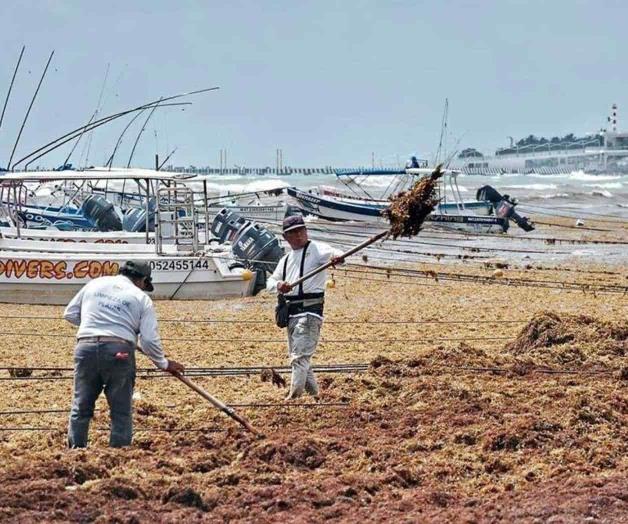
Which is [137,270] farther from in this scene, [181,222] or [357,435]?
[181,222]

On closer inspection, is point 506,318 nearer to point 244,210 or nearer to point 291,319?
point 291,319

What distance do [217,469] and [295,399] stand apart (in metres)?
2.26

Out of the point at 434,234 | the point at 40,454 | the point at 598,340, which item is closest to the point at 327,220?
the point at 434,234

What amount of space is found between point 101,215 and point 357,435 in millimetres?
20052

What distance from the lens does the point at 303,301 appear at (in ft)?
30.8

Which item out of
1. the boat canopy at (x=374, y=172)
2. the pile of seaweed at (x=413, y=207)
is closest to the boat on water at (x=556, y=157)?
the boat canopy at (x=374, y=172)

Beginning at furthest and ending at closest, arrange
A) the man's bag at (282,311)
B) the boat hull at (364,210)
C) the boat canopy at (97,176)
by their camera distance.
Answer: the boat hull at (364,210) → the boat canopy at (97,176) → the man's bag at (282,311)

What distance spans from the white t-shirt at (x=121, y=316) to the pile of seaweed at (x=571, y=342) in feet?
13.4

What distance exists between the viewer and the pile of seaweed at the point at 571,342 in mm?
10484

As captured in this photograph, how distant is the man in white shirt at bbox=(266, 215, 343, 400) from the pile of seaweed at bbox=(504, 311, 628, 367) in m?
2.18

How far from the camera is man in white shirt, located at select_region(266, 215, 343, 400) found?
9.38 meters

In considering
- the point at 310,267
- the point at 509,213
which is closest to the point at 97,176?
the point at 310,267

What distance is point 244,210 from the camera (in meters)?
38.1

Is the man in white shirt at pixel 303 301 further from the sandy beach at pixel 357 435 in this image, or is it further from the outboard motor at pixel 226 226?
the outboard motor at pixel 226 226
